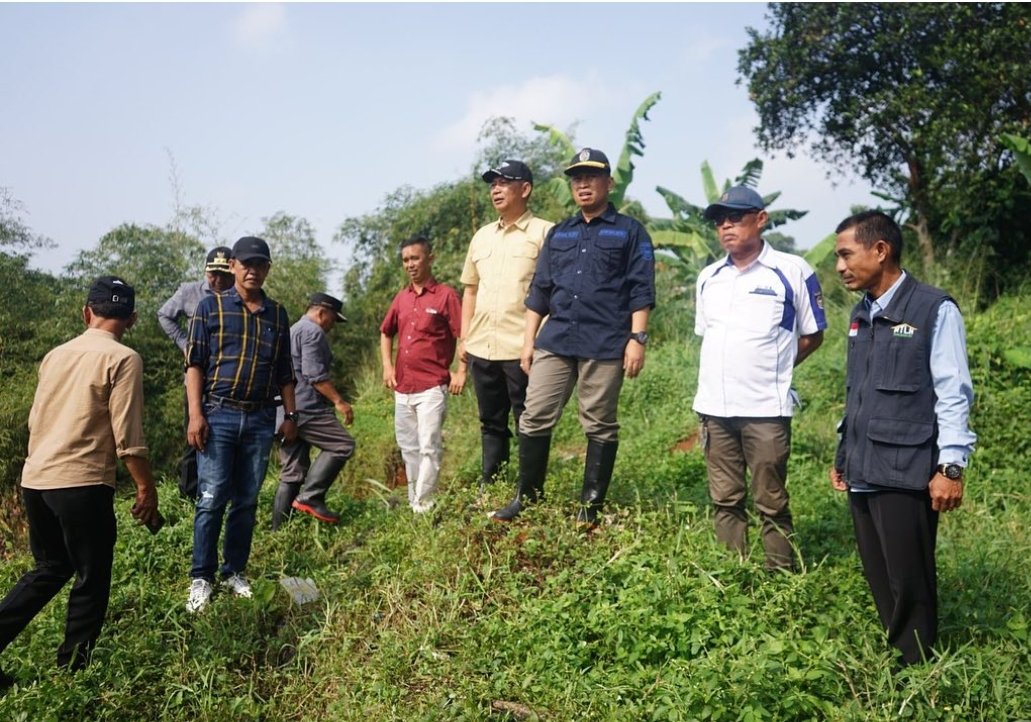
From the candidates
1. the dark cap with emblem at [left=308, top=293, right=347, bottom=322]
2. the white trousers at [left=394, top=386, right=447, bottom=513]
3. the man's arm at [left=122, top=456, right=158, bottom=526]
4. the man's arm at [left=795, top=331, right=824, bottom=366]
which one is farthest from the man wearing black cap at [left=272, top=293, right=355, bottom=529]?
the man's arm at [left=795, top=331, right=824, bottom=366]

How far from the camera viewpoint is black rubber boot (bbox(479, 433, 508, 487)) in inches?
213

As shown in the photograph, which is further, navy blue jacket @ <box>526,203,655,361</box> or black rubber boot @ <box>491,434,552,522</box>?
black rubber boot @ <box>491,434,552,522</box>

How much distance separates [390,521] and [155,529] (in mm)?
1572

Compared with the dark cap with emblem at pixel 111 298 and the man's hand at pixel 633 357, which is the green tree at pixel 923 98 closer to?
the man's hand at pixel 633 357

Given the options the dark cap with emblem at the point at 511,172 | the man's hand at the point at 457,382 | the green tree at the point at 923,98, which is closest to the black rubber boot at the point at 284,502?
the man's hand at the point at 457,382

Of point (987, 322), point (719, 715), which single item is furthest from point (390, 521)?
point (987, 322)

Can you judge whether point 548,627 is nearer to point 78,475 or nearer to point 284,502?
point 78,475

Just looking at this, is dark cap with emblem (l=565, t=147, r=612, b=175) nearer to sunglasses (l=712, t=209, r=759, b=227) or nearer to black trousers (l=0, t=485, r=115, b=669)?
sunglasses (l=712, t=209, r=759, b=227)

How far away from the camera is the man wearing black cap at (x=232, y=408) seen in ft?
15.1

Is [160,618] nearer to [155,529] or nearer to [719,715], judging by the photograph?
[155,529]

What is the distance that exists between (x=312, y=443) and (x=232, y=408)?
154 centimetres

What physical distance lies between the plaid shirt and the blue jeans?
5.2 inches

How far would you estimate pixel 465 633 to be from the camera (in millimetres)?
3980

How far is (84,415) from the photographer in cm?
392
